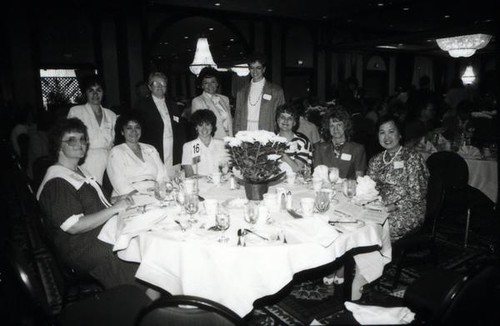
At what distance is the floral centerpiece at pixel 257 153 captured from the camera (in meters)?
2.43

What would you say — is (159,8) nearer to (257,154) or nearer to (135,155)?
(135,155)

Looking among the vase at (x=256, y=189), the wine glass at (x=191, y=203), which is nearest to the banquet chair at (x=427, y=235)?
the vase at (x=256, y=189)

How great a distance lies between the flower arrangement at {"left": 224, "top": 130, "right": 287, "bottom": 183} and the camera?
2.42 metres

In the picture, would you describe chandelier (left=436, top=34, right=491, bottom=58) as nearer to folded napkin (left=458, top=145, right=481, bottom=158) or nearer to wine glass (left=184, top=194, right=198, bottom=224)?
folded napkin (left=458, top=145, right=481, bottom=158)

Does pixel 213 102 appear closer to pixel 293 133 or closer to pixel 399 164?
pixel 293 133

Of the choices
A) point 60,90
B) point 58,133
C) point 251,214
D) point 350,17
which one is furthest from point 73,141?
point 350,17

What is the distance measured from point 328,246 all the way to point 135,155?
2130 mm

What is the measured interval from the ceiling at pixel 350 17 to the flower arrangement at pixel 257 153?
6.27 meters

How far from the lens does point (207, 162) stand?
3914mm

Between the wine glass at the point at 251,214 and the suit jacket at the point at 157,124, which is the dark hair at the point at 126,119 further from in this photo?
the wine glass at the point at 251,214

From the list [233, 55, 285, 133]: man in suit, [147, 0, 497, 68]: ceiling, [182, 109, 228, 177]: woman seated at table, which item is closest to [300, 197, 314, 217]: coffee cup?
[182, 109, 228, 177]: woman seated at table

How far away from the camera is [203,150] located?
391 cm

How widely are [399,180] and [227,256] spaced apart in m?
1.75

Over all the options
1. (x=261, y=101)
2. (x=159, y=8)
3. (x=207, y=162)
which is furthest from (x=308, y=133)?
(x=159, y=8)
